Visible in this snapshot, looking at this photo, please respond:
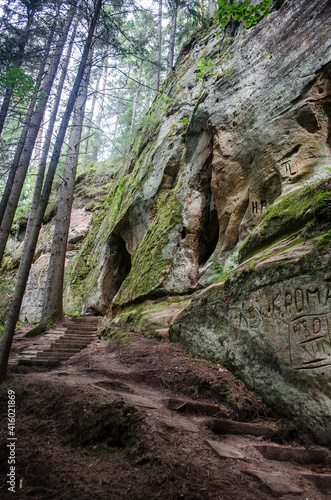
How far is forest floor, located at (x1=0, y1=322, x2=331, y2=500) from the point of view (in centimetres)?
201

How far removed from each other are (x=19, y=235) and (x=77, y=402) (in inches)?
888

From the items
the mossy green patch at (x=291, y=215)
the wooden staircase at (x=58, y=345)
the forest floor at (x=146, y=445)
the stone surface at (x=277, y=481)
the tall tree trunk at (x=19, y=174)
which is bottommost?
the stone surface at (x=277, y=481)

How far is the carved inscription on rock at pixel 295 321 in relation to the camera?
3205 mm

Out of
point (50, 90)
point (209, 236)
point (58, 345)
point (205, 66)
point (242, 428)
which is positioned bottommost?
point (242, 428)

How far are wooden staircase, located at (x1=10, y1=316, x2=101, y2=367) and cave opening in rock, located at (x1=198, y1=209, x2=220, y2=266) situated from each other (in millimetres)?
4727

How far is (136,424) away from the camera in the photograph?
2.68 m

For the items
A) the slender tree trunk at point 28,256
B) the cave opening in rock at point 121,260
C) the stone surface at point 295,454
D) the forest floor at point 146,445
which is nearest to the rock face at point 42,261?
the cave opening in rock at point 121,260

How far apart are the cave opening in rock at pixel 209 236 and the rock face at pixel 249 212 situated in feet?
0.12

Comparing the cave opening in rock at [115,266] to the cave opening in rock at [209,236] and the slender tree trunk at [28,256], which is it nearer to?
the cave opening in rock at [209,236]

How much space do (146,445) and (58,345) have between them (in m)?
6.49

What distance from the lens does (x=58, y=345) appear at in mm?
8078

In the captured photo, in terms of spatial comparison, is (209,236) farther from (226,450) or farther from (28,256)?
(226,450)

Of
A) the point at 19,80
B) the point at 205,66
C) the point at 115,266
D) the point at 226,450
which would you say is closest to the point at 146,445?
the point at 226,450

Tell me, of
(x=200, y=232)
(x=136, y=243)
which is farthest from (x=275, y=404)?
(x=136, y=243)
